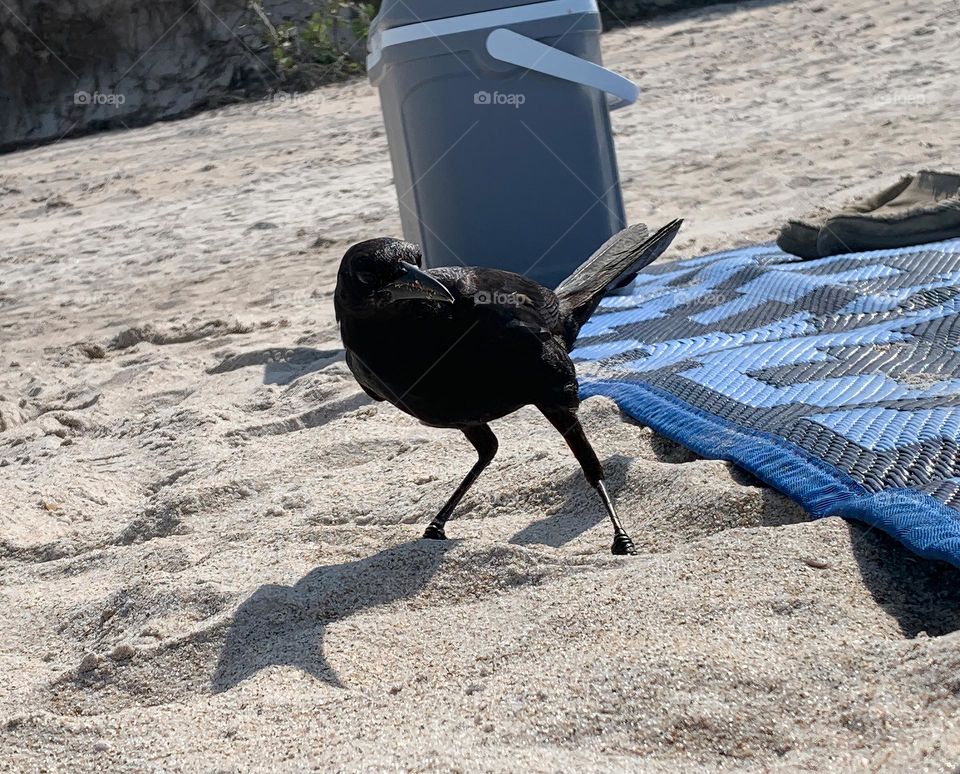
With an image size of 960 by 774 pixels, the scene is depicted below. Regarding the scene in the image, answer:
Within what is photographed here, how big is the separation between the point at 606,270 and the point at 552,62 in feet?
6.35

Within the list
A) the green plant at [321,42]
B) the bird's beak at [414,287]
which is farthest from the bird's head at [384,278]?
the green plant at [321,42]

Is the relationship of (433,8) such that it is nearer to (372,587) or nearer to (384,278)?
(384,278)

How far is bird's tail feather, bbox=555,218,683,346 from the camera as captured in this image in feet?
9.27

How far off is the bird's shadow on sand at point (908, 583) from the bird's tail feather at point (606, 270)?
916mm

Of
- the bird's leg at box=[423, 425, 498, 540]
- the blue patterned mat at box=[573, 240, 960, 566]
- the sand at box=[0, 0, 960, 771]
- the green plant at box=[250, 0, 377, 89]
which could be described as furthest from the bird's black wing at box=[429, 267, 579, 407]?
the green plant at box=[250, 0, 377, 89]

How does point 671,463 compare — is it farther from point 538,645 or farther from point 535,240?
point 535,240

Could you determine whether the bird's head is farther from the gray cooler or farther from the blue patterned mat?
the gray cooler

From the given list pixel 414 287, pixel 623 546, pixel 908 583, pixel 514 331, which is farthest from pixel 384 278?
pixel 908 583

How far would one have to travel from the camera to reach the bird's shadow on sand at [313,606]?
212cm

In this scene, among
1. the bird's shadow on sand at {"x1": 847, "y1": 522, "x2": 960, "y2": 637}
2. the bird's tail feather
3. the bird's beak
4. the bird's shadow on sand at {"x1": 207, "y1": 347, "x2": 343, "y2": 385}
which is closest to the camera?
the bird's shadow on sand at {"x1": 847, "y1": 522, "x2": 960, "y2": 637}

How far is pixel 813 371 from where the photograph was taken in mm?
3107

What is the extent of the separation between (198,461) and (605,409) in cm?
121

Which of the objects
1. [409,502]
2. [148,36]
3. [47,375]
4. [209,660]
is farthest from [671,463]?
[148,36]

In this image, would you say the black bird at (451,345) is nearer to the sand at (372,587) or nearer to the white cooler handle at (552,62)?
the sand at (372,587)
